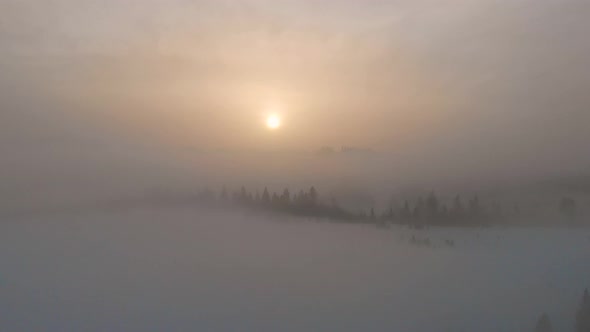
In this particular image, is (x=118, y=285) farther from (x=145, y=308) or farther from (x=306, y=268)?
(x=306, y=268)

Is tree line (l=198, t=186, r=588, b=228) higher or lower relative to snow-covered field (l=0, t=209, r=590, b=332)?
higher

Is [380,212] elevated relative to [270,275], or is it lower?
elevated

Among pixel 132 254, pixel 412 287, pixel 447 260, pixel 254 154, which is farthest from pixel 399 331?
pixel 132 254

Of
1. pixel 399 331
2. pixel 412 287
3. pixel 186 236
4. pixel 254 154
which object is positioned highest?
pixel 254 154

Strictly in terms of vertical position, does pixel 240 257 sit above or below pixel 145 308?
above

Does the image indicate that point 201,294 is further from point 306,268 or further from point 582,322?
point 582,322

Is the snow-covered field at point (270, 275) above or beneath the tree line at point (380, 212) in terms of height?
beneath
